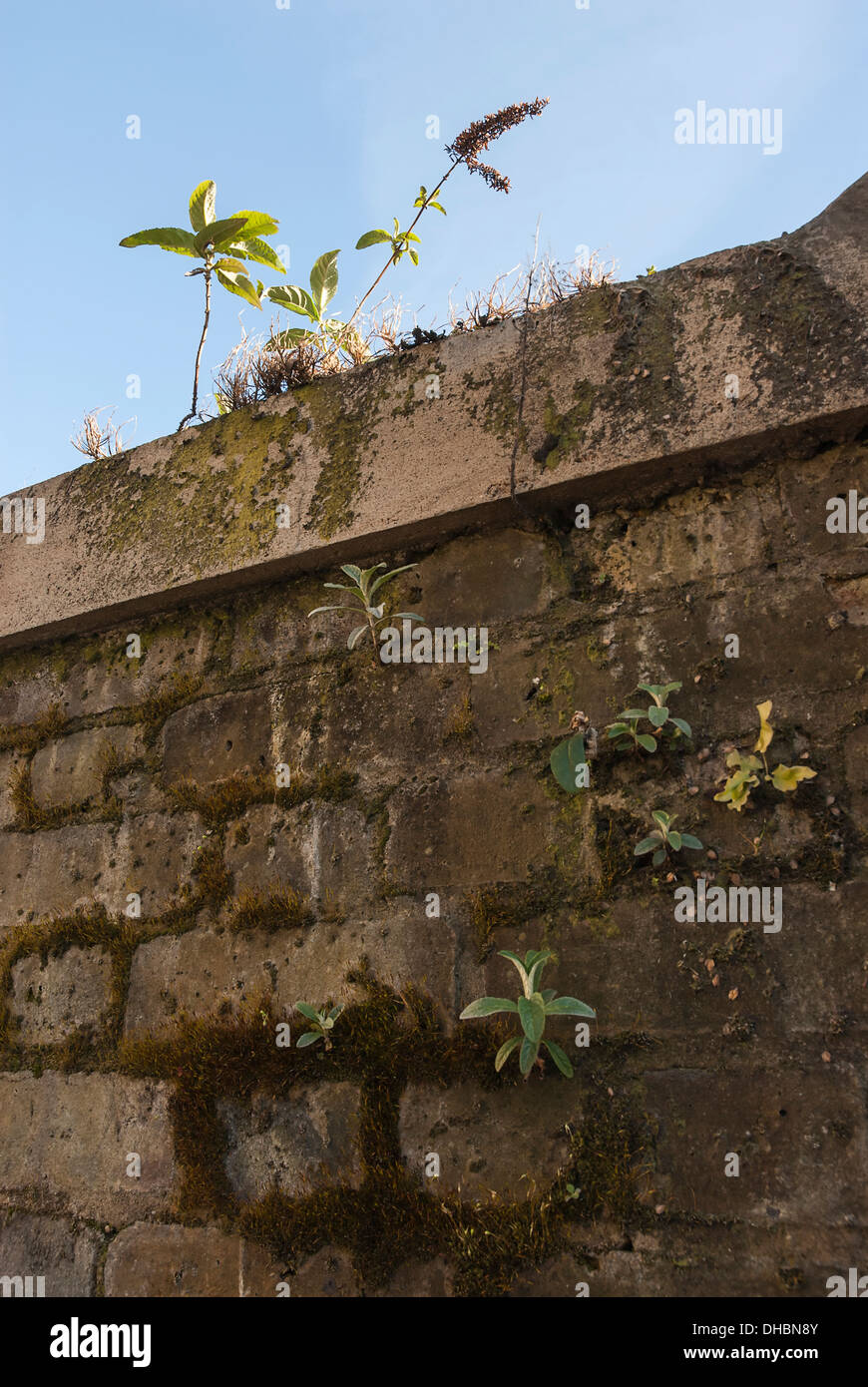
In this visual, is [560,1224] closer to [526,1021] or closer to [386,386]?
[526,1021]

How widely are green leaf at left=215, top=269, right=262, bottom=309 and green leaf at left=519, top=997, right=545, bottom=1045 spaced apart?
2226 millimetres

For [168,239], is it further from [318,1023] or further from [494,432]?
[318,1023]

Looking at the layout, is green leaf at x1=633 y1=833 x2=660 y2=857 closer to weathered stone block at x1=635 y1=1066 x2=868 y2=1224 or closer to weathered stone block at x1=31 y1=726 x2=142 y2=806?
weathered stone block at x1=635 y1=1066 x2=868 y2=1224

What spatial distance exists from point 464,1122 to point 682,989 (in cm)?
52

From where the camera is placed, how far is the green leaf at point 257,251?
115 inches

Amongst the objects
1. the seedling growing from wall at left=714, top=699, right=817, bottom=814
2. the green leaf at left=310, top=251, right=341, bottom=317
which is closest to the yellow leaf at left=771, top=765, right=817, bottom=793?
the seedling growing from wall at left=714, top=699, right=817, bottom=814

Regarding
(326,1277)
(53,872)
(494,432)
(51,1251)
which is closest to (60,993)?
(53,872)

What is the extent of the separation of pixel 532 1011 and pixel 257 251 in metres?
2.33

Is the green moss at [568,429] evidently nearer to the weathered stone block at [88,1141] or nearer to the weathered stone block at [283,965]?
the weathered stone block at [283,965]

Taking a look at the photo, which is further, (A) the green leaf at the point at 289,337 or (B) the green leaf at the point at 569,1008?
(A) the green leaf at the point at 289,337

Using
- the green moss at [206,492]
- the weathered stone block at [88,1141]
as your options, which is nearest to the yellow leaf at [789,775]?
the green moss at [206,492]

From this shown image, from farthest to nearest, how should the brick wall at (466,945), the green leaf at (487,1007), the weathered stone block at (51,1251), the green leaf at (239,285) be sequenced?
1. the green leaf at (239,285)
2. the weathered stone block at (51,1251)
3. the green leaf at (487,1007)
4. the brick wall at (466,945)

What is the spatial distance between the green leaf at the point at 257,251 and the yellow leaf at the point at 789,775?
2129 millimetres

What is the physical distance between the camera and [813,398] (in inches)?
81.0
